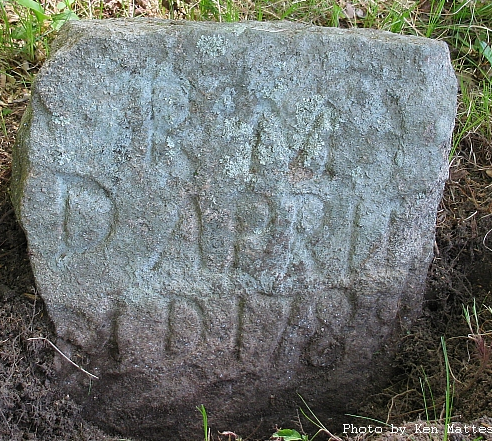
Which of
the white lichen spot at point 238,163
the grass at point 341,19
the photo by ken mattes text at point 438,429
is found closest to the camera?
the photo by ken mattes text at point 438,429

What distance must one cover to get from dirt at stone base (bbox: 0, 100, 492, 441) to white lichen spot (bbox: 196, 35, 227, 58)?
775mm

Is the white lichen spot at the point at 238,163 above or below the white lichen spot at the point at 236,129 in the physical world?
below

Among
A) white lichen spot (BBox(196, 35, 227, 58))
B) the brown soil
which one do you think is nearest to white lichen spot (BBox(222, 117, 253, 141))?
white lichen spot (BBox(196, 35, 227, 58))

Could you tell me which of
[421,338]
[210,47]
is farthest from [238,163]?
[421,338]

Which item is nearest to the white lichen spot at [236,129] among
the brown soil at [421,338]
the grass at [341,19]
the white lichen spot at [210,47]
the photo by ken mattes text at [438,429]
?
the white lichen spot at [210,47]

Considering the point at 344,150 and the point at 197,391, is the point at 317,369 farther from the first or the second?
the point at 344,150

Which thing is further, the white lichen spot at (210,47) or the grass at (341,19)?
the grass at (341,19)

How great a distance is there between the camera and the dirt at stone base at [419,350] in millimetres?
1664

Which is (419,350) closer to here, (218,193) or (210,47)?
(218,193)

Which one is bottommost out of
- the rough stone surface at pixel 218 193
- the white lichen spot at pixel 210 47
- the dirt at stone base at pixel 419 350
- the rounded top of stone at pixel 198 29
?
the dirt at stone base at pixel 419 350

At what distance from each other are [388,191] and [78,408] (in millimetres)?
1046

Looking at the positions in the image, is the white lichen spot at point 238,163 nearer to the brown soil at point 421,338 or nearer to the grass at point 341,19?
the brown soil at point 421,338

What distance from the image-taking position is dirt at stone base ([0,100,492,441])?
166 cm

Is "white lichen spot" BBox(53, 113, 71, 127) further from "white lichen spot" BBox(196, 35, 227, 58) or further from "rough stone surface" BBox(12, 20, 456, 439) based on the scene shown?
"white lichen spot" BBox(196, 35, 227, 58)
